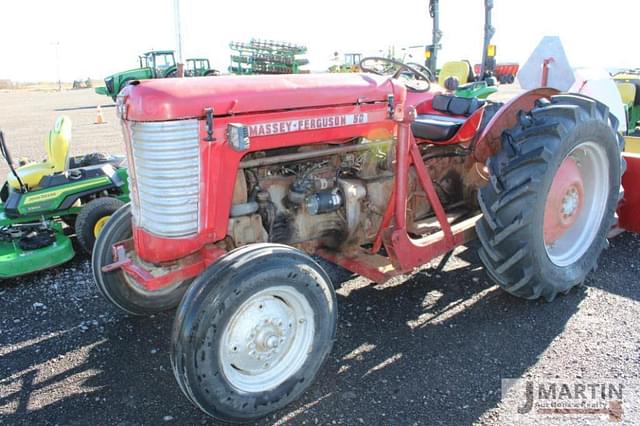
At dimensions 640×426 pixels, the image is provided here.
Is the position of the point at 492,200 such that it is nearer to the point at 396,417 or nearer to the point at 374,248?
the point at 374,248

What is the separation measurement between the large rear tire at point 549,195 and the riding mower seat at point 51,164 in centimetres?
357

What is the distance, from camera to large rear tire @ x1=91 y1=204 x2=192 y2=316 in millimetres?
3205

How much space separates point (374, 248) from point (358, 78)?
103 cm

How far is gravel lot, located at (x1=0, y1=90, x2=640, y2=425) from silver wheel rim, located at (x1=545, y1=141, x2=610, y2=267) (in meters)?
0.29

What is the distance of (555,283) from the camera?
11.0 feet

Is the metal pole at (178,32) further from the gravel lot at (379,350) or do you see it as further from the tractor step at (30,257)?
the tractor step at (30,257)

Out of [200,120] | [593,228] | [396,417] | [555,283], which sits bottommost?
[396,417]

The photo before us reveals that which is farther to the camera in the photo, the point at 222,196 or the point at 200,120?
the point at 222,196

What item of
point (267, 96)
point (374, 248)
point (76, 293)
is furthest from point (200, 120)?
point (76, 293)

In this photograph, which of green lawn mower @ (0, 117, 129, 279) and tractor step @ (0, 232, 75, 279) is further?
green lawn mower @ (0, 117, 129, 279)

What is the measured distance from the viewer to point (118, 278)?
322cm

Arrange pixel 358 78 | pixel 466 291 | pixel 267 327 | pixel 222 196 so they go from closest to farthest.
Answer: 1. pixel 267 327
2. pixel 222 196
3. pixel 358 78
4. pixel 466 291

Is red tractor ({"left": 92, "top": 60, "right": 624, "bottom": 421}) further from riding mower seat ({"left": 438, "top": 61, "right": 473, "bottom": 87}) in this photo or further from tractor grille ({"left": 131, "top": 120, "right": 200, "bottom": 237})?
riding mower seat ({"left": 438, "top": 61, "right": 473, "bottom": 87})

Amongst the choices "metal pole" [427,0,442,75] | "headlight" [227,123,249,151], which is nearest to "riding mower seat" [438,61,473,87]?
"metal pole" [427,0,442,75]
